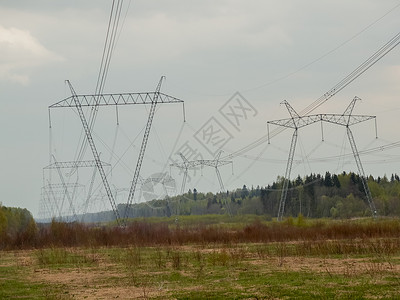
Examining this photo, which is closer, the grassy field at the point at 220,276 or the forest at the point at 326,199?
the grassy field at the point at 220,276

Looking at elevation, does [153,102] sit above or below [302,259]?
above

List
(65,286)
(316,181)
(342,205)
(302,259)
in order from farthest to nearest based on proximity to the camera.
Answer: (316,181)
(342,205)
(302,259)
(65,286)

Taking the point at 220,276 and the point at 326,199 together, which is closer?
the point at 220,276

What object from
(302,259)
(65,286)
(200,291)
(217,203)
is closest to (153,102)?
(302,259)

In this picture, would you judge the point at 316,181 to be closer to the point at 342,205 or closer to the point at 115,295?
the point at 342,205

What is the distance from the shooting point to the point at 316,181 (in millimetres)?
138500

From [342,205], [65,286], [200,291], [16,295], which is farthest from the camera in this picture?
[342,205]

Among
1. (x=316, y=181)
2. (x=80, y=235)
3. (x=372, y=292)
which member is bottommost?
(x=372, y=292)

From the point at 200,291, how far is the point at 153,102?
31.2 meters

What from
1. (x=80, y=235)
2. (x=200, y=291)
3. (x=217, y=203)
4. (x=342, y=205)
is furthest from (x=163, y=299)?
(x=217, y=203)

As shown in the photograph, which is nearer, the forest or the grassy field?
the grassy field

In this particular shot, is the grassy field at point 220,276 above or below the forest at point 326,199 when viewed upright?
below

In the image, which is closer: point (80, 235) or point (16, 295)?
point (16, 295)

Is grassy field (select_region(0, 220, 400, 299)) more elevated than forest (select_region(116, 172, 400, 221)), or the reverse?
forest (select_region(116, 172, 400, 221))
